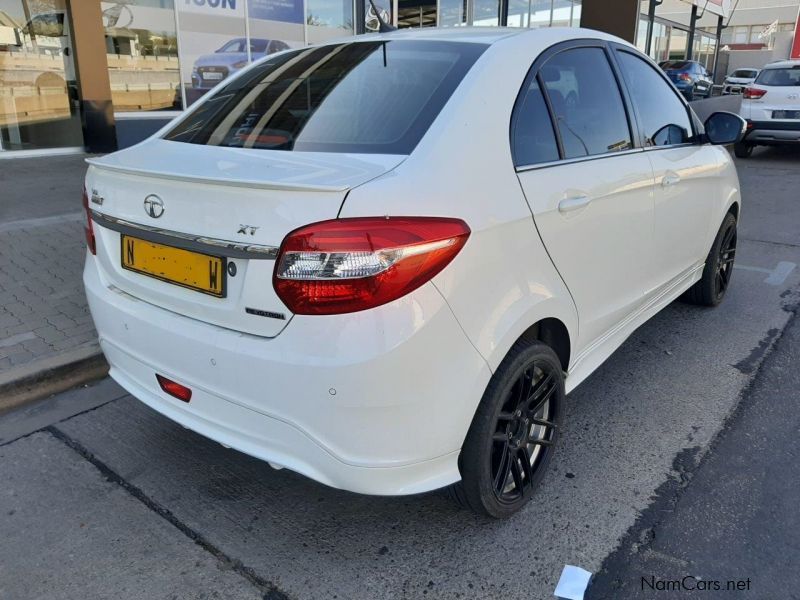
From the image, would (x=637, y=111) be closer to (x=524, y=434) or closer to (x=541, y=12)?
(x=524, y=434)

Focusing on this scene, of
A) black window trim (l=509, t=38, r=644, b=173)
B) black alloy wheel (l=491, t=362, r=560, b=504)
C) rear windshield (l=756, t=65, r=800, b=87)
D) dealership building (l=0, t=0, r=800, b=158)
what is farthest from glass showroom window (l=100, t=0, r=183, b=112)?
rear windshield (l=756, t=65, r=800, b=87)

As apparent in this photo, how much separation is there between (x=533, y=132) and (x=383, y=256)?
101cm

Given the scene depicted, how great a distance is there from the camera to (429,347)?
1983 millimetres

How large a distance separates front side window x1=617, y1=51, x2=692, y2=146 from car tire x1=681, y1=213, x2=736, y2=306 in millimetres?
930

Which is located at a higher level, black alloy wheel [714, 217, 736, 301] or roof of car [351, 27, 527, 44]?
roof of car [351, 27, 527, 44]

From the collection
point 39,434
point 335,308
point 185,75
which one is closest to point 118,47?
point 185,75

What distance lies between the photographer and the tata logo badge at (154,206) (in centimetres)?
225

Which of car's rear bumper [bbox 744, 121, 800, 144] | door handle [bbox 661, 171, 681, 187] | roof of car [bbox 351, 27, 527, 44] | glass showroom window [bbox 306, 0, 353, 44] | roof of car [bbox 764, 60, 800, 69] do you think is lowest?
car's rear bumper [bbox 744, 121, 800, 144]

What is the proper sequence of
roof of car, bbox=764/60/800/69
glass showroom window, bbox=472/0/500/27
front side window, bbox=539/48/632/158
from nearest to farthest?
front side window, bbox=539/48/632/158, roof of car, bbox=764/60/800/69, glass showroom window, bbox=472/0/500/27

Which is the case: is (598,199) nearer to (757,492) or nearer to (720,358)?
(757,492)

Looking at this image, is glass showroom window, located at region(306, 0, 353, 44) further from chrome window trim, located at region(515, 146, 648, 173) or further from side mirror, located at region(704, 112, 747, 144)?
chrome window trim, located at region(515, 146, 648, 173)

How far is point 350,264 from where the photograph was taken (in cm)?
191

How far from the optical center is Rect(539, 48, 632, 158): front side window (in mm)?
2797

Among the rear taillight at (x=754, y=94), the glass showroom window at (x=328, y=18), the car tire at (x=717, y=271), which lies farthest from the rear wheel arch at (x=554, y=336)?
the rear taillight at (x=754, y=94)
